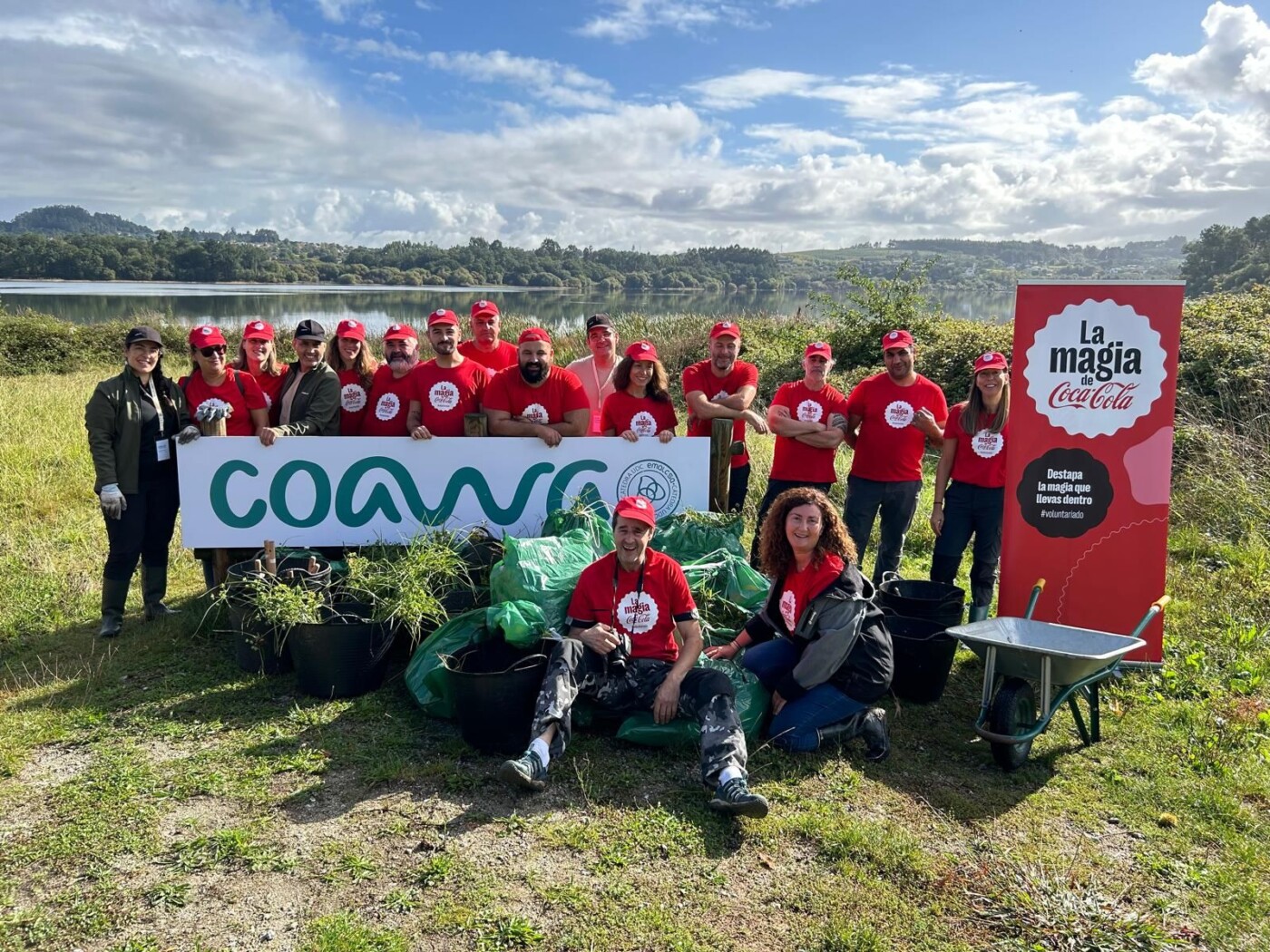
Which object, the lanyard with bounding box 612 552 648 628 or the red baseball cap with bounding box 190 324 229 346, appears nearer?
the lanyard with bounding box 612 552 648 628

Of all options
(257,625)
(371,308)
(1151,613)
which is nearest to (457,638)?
(257,625)

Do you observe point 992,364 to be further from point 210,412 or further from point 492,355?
point 210,412

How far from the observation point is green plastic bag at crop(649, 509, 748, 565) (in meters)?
5.12

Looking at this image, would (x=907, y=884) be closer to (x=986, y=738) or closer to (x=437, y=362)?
(x=986, y=738)

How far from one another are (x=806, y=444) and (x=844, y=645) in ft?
5.91

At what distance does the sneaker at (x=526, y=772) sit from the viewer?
3.46 m

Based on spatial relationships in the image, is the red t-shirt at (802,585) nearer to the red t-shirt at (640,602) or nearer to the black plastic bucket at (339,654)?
the red t-shirt at (640,602)

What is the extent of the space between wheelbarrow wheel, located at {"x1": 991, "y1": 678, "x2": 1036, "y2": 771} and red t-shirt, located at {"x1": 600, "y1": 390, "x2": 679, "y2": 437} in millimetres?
2565

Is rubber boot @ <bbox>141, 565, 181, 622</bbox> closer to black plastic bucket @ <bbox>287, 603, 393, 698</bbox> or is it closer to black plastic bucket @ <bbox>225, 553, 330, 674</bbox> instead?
black plastic bucket @ <bbox>225, 553, 330, 674</bbox>

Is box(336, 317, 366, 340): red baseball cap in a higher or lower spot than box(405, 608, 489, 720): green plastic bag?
higher

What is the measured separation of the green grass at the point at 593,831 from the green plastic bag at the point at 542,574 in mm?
718

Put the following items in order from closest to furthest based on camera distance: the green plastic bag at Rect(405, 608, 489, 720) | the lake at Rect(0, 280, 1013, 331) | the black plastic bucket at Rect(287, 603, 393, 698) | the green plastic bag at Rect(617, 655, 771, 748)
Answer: the green plastic bag at Rect(617, 655, 771, 748)
the green plastic bag at Rect(405, 608, 489, 720)
the black plastic bucket at Rect(287, 603, 393, 698)
the lake at Rect(0, 280, 1013, 331)

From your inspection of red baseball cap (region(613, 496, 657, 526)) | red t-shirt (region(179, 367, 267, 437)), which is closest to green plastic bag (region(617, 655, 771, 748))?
red baseball cap (region(613, 496, 657, 526))

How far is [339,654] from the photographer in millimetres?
4383
